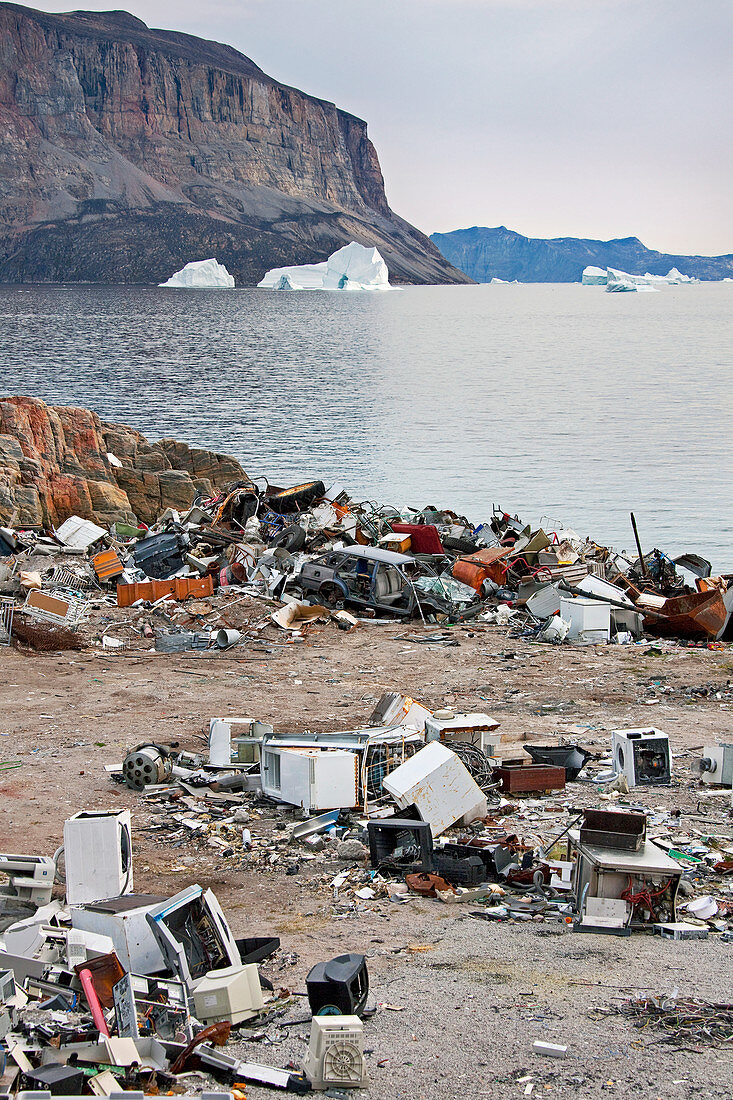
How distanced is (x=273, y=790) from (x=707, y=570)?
45.3 ft

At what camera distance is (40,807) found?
8.39 metres

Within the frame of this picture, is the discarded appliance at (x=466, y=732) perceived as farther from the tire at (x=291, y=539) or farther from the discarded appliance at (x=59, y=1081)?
the tire at (x=291, y=539)

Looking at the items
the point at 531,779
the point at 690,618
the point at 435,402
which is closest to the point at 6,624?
the point at 531,779

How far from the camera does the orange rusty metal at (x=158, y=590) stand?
1686cm

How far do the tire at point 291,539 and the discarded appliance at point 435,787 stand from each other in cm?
1101

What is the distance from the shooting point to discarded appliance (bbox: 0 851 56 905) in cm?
632

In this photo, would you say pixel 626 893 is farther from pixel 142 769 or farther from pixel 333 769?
pixel 142 769

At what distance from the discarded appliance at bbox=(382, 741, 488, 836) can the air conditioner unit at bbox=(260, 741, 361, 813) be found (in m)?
0.50

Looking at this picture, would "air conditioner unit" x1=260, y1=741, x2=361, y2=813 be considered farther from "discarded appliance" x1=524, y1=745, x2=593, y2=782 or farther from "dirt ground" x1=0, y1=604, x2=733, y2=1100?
"discarded appliance" x1=524, y1=745, x2=593, y2=782

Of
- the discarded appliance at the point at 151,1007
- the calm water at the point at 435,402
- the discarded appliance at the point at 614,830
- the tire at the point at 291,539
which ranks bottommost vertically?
the discarded appliance at the point at 151,1007

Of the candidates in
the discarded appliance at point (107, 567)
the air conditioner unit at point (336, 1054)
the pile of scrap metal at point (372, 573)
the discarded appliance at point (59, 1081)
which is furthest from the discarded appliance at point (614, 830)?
the discarded appliance at point (107, 567)

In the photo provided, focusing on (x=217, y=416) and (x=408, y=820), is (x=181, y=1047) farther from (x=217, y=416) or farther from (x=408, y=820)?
(x=217, y=416)

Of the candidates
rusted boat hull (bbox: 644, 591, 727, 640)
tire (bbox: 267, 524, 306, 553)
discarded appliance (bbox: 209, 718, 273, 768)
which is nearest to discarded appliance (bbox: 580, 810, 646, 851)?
discarded appliance (bbox: 209, 718, 273, 768)

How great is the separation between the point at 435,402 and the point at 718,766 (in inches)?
2077
